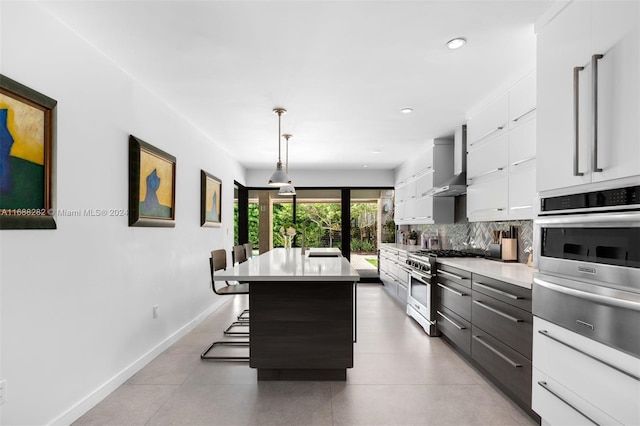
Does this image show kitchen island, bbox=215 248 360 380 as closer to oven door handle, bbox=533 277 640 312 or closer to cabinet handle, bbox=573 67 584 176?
oven door handle, bbox=533 277 640 312

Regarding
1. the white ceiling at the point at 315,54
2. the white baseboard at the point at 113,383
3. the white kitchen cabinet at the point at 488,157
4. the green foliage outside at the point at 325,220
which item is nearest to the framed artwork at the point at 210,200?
the white ceiling at the point at 315,54

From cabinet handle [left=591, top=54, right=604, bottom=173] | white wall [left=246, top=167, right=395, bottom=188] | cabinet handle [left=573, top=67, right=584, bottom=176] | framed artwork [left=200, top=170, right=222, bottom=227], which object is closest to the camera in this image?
cabinet handle [left=591, top=54, right=604, bottom=173]

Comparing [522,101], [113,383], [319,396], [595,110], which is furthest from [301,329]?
[522,101]

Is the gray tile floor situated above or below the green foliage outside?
below

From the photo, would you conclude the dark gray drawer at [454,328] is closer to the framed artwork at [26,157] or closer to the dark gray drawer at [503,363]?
the dark gray drawer at [503,363]

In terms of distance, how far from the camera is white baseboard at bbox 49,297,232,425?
213cm

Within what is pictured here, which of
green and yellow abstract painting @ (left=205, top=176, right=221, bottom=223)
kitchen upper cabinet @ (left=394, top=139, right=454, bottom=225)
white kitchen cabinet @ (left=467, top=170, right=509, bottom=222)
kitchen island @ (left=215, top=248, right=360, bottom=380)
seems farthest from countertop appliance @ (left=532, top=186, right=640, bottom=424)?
green and yellow abstract painting @ (left=205, top=176, right=221, bottom=223)

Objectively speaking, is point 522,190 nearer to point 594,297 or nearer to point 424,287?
point 594,297

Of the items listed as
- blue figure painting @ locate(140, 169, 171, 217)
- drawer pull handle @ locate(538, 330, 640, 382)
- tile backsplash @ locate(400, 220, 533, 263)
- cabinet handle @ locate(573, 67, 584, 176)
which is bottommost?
drawer pull handle @ locate(538, 330, 640, 382)

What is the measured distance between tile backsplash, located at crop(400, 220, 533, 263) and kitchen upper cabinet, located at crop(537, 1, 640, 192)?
1440mm

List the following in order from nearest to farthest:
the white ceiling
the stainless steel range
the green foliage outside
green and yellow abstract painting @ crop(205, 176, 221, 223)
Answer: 1. the white ceiling
2. the stainless steel range
3. green and yellow abstract painting @ crop(205, 176, 221, 223)
4. the green foliage outside

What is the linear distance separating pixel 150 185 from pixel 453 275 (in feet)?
9.76

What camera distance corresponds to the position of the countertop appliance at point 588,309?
1466mm

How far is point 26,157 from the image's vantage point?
1858 millimetres
